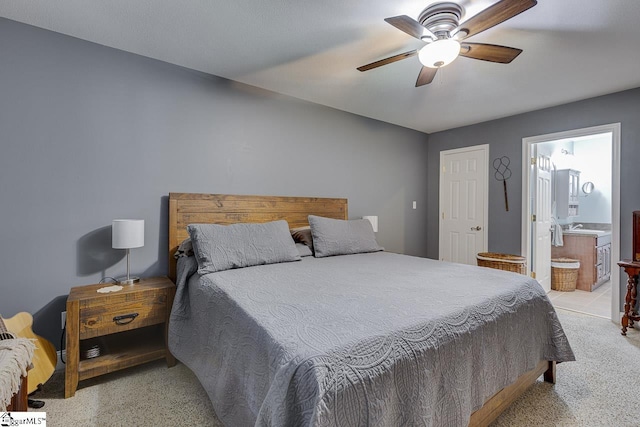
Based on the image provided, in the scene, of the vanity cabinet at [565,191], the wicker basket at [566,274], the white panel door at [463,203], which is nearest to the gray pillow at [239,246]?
the white panel door at [463,203]

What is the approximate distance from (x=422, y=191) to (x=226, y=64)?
3555mm

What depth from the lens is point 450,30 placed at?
6.14ft

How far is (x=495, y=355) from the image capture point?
1.50 m

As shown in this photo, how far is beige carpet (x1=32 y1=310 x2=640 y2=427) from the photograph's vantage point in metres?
1.68

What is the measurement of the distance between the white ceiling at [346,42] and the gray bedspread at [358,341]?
67.6 inches

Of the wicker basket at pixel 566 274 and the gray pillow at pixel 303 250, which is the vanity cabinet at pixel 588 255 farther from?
the gray pillow at pixel 303 250

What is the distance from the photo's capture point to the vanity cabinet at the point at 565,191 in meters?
4.90

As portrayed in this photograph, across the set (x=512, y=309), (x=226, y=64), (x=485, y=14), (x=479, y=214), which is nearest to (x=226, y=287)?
(x=512, y=309)

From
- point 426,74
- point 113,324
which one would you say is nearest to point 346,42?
point 426,74

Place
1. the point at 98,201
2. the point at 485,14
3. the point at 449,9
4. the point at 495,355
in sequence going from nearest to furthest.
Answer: the point at 495,355
the point at 485,14
the point at 449,9
the point at 98,201

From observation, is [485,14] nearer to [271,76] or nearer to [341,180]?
[271,76]

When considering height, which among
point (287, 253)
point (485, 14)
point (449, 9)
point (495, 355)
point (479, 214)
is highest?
point (449, 9)

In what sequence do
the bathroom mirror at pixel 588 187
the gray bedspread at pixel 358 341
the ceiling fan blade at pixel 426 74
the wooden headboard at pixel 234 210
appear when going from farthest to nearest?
1. the bathroom mirror at pixel 588 187
2. the wooden headboard at pixel 234 210
3. the ceiling fan blade at pixel 426 74
4. the gray bedspread at pixel 358 341

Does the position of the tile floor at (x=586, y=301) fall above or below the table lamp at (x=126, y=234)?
below
